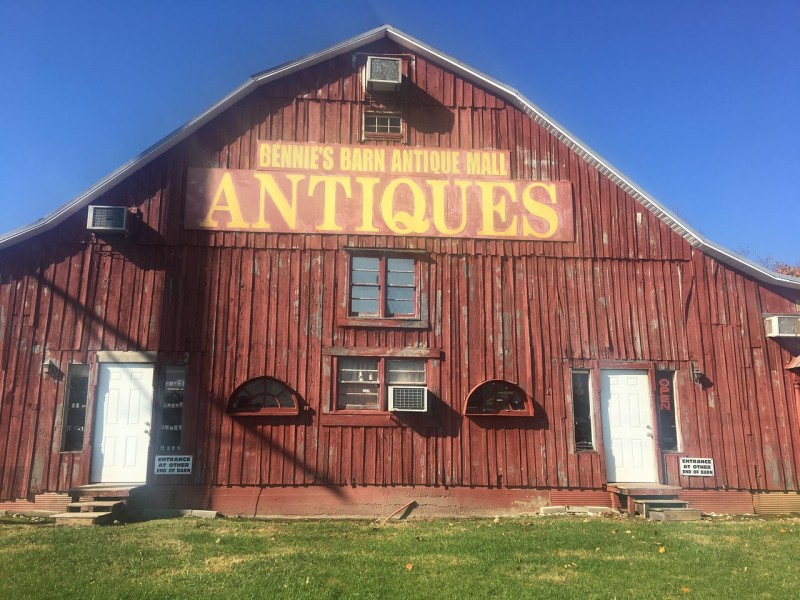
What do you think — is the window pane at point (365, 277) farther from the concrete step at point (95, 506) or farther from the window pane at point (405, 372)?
the concrete step at point (95, 506)

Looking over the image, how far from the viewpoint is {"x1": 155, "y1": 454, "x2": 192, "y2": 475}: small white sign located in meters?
10.6

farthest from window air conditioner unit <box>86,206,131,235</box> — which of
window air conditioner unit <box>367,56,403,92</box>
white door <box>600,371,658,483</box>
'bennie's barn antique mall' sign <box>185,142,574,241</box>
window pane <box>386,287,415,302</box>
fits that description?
white door <box>600,371,658,483</box>

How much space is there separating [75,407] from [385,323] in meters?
5.63

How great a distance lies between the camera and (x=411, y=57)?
40.7ft

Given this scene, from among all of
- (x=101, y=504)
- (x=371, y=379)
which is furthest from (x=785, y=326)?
(x=101, y=504)

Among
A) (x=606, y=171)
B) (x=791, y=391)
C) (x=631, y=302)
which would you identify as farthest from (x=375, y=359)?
(x=791, y=391)

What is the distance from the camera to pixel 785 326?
11602mm

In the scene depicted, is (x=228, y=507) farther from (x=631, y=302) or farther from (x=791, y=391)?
(x=791, y=391)

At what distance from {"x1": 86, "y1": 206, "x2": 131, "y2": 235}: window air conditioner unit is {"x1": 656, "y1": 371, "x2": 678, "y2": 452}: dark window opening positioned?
33.1 ft

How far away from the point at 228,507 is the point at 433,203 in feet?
21.7

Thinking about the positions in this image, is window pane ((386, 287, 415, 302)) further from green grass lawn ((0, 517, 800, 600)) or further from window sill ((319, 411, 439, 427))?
green grass lawn ((0, 517, 800, 600))

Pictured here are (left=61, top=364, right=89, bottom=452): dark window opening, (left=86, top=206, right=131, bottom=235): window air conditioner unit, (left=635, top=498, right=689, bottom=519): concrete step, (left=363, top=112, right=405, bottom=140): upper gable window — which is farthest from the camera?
(left=363, top=112, right=405, bottom=140): upper gable window

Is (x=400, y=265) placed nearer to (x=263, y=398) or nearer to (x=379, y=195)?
(x=379, y=195)

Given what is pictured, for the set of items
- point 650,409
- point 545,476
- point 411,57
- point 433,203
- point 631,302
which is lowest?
point 545,476
